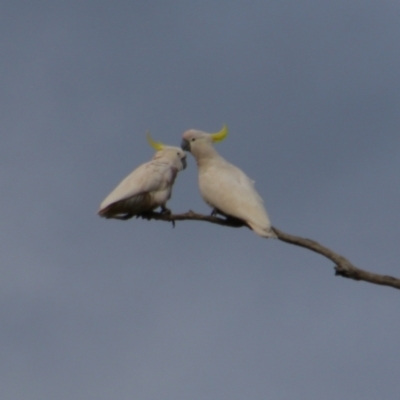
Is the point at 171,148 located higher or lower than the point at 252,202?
higher

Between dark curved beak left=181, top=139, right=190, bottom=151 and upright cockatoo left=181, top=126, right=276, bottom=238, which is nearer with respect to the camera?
upright cockatoo left=181, top=126, right=276, bottom=238

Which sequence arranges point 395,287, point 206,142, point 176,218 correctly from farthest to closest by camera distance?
point 206,142 < point 176,218 < point 395,287

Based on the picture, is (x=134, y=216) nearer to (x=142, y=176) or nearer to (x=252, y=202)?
(x=142, y=176)

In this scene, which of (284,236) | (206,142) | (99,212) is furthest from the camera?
(206,142)

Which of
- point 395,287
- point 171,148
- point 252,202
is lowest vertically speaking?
point 395,287

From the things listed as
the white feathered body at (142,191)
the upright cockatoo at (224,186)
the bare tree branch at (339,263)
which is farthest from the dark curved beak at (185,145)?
the bare tree branch at (339,263)

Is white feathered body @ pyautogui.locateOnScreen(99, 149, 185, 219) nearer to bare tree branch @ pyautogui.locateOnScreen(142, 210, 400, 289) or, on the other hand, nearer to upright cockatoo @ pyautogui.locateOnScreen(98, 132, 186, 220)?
upright cockatoo @ pyautogui.locateOnScreen(98, 132, 186, 220)

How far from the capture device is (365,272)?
4918mm

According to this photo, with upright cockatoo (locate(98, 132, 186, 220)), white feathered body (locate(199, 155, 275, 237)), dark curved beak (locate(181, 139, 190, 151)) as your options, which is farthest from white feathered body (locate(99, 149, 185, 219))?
white feathered body (locate(199, 155, 275, 237))

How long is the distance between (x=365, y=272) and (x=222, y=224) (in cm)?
148

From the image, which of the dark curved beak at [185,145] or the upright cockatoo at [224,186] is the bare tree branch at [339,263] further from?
the dark curved beak at [185,145]

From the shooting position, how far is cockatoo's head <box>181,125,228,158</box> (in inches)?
274

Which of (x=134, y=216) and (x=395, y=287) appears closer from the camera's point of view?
(x=395, y=287)

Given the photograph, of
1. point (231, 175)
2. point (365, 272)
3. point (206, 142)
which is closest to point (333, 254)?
point (365, 272)
